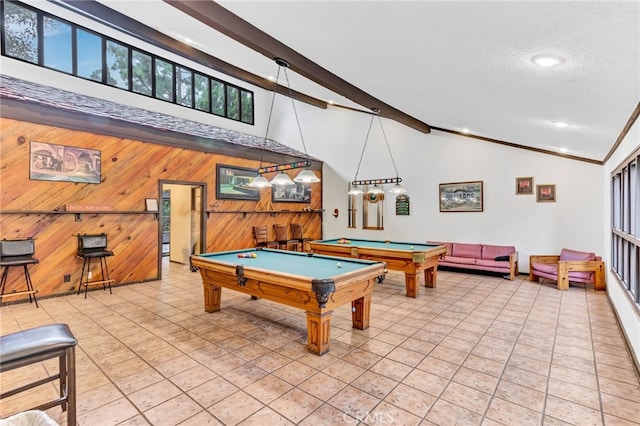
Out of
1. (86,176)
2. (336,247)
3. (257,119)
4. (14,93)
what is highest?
(257,119)

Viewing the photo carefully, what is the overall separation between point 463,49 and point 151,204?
6473 millimetres

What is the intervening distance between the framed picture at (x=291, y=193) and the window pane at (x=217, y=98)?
9.85 ft

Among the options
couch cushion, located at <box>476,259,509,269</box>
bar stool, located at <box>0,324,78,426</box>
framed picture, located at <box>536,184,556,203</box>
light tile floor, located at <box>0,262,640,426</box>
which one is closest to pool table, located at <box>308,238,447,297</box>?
light tile floor, located at <box>0,262,640,426</box>

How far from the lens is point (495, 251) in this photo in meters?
7.32

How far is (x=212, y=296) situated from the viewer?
4.52 metres

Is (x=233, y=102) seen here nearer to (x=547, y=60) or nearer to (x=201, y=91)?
(x=201, y=91)

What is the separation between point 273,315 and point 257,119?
8.07 metres

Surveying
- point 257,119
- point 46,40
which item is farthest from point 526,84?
point 257,119

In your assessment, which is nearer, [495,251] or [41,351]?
[41,351]

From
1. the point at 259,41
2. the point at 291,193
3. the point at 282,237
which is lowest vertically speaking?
the point at 282,237

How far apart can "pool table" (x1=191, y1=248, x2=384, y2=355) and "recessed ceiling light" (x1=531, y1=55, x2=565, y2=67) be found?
7.98ft

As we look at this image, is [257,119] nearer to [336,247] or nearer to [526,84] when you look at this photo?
[336,247]

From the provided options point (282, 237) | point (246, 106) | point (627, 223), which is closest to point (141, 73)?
point (246, 106)

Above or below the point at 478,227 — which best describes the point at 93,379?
below
